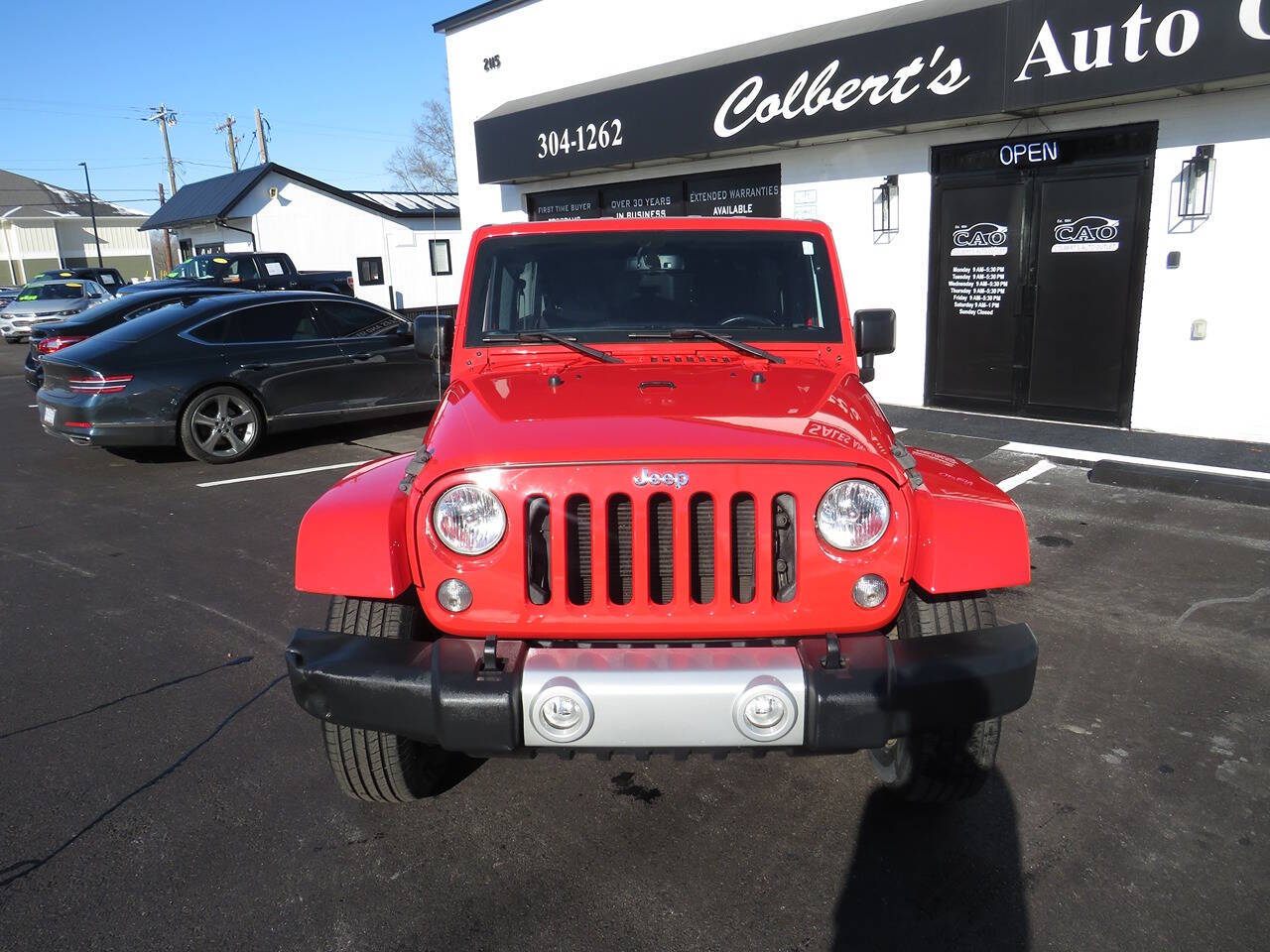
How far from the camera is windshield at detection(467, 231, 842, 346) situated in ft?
12.8

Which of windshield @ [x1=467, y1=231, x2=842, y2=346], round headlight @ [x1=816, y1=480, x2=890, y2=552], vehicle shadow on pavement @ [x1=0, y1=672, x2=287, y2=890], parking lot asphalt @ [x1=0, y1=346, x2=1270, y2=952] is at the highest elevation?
windshield @ [x1=467, y1=231, x2=842, y2=346]

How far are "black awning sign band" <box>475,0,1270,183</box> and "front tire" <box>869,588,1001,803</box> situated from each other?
6389 mm

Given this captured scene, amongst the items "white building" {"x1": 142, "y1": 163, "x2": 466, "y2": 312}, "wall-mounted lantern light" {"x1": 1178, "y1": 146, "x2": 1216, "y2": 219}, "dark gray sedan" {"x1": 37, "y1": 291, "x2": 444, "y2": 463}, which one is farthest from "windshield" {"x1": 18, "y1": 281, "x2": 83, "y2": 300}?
"wall-mounted lantern light" {"x1": 1178, "y1": 146, "x2": 1216, "y2": 219}

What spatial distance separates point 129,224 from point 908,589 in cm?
8447

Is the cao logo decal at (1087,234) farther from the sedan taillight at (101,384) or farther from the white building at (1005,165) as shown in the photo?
the sedan taillight at (101,384)

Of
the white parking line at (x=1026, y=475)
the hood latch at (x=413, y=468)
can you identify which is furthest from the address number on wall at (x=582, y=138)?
the hood latch at (x=413, y=468)

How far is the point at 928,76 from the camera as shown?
8703mm

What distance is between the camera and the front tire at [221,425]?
869 centimetres

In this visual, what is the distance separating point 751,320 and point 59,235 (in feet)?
263

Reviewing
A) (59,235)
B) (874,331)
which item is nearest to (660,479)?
(874,331)

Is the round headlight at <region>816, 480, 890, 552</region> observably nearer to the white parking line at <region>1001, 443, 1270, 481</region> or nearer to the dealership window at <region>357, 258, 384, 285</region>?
the white parking line at <region>1001, 443, 1270, 481</region>

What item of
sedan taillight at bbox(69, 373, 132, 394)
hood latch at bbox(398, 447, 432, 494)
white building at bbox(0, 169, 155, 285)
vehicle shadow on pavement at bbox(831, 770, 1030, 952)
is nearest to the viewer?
vehicle shadow on pavement at bbox(831, 770, 1030, 952)

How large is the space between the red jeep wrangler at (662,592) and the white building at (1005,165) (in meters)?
6.32

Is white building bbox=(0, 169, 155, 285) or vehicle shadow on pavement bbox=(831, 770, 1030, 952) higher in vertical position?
white building bbox=(0, 169, 155, 285)
